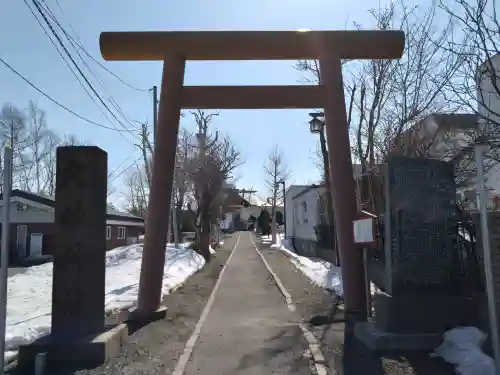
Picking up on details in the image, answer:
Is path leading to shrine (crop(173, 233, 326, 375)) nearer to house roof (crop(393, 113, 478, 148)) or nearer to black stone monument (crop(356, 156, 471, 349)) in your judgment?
black stone monument (crop(356, 156, 471, 349))

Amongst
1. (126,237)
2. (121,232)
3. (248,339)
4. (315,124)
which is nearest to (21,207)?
(121,232)

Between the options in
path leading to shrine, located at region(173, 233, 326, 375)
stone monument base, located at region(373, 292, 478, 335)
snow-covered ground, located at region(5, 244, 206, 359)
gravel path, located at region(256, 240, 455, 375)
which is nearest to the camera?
gravel path, located at region(256, 240, 455, 375)

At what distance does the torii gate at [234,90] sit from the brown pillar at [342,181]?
19 mm

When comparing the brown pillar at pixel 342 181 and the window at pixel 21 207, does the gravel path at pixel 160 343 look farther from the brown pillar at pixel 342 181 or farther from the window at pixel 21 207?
the window at pixel 21 207

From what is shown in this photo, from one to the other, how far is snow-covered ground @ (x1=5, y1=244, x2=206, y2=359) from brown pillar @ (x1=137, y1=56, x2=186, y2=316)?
182cm

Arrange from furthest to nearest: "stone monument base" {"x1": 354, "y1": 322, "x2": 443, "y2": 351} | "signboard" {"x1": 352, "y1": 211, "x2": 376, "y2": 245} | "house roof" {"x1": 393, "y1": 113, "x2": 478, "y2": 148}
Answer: "house roof" {"x1": 393, "y1": 113, "x2": 478, "y2": 148} → "signboard" {"x1": 352, "y1": 211, "x2": 376, "y2": 245} → "stone monument base" {"x1": 354, "y1": 322, "x2": 443, "y2": 351}

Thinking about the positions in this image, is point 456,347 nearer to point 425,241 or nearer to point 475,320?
point 475,320

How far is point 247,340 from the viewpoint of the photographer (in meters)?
8.52

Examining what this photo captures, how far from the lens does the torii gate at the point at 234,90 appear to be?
1028cm

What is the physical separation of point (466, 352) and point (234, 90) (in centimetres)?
639

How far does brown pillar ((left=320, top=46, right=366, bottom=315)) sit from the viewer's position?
9938mm

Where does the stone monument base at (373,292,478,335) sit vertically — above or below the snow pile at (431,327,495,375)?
above

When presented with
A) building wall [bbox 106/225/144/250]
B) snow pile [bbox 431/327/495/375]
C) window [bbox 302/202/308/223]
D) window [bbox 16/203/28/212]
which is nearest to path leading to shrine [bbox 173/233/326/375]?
snow pile [bbox 431/327/495/375]

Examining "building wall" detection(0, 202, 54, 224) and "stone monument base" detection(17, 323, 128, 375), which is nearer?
"stone monument base" detection(17, 323, 128, 375)
